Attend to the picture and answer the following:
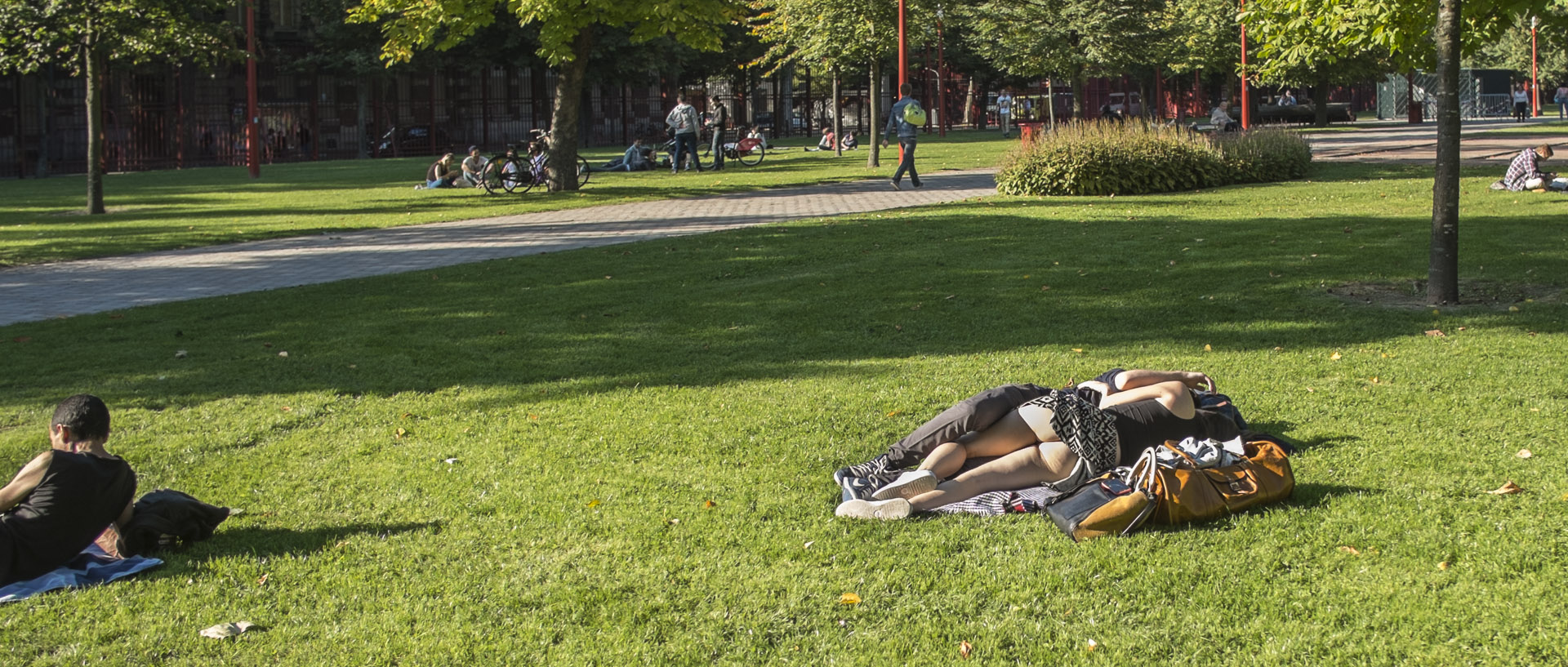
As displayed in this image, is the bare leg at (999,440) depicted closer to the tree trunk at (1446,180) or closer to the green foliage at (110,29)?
the tree trunk at (1446,180)

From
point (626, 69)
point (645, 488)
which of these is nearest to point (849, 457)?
point (645, 488)

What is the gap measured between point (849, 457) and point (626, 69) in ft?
130

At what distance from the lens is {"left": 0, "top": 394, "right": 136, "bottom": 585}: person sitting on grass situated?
4625 mm

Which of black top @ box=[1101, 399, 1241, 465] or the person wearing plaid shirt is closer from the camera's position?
black top @ box=[1101, 399, 1241, 465]

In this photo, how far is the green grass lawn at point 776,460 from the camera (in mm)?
4133

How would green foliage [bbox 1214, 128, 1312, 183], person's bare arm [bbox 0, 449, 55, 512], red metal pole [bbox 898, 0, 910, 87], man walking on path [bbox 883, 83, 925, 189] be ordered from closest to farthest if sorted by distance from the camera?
person's bare arm [bbox 0, 449, 55, 512], green foliage [bbox 1214, 128, 1312, 183], man walking on path [bbox 883, 83, 925, 189], red metal pole [bbox 898, 0, 910, 87]

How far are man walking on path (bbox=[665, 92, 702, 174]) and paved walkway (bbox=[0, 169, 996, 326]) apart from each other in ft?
20.7

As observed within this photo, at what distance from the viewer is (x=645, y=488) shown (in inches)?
225

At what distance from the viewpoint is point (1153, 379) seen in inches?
241

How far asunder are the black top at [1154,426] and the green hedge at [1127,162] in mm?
13462

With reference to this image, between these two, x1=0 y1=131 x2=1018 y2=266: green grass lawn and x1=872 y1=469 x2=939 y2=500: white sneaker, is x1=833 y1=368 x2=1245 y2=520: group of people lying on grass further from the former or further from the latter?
x1=0 y1=131 x2=1018 y2=266: green grass lawn

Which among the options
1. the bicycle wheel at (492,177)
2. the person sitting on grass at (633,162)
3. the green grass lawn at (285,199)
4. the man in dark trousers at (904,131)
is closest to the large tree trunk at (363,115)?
the green grass lawn at (285,199)

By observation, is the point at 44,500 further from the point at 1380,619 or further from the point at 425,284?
the point at 425,284

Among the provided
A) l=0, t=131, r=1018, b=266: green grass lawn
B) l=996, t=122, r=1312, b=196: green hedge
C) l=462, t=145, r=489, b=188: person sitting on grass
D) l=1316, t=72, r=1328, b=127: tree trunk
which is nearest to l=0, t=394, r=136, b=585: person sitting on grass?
l=0, t=131, r=1018, b=266: green grass lawn
